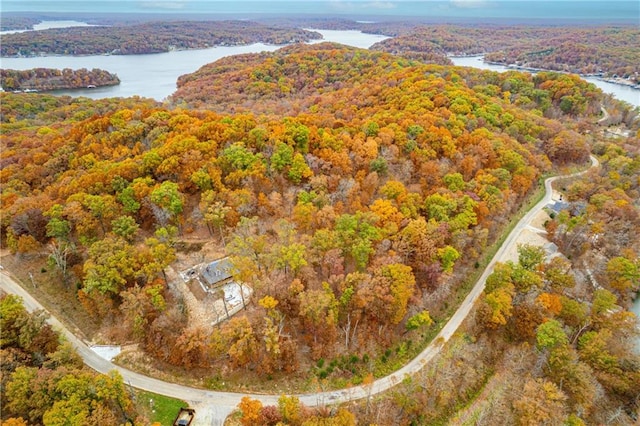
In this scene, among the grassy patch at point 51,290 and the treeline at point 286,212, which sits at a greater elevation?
the treeline at point 286,212

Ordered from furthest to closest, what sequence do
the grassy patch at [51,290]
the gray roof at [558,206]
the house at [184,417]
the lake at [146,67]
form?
the lake at [146,67]
the gray roof at [558,206]
the grassy patch at [51,290]
the house at [184,417]

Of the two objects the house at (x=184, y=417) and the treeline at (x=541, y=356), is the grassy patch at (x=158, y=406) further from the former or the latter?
the treeline at (x=541, y=356)

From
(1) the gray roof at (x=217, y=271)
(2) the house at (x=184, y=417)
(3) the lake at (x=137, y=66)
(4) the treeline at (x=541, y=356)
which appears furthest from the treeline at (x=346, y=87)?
(2) the house at (x=184, y=417)

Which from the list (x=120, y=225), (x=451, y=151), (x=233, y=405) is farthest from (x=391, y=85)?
(x=233, y=405)

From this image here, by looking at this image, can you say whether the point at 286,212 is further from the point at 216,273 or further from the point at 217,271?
the point at 216,273

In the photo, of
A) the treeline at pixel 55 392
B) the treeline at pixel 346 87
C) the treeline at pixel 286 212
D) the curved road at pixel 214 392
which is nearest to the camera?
the treeline at pixel 55 392

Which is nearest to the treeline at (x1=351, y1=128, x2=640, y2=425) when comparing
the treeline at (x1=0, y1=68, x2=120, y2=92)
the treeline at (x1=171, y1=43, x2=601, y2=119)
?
the treeline at (x1=171, y1=43, x2=601, y2=119)
